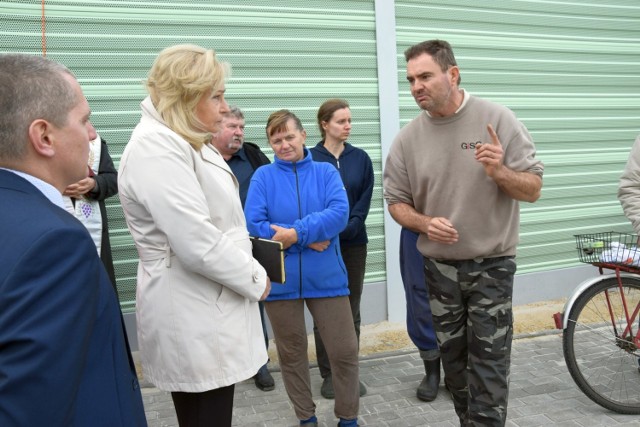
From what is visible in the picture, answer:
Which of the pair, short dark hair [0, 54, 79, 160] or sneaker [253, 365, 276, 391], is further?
sneaker [253, 365, 276, 391]

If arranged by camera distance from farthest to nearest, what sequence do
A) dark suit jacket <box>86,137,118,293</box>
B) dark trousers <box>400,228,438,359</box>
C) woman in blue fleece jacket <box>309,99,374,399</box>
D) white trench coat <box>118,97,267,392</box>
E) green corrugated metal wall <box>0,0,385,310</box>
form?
green corrugated metal wall <box>0,0,385,310</box> < woman in blue fleece jacket <box>309,99,374,399</box> < dark trousers <box>400,228,438,359</box> < dark suit jacket <box>86,137,118,293</box> < white trench coat <box>118,97,267,392</box>

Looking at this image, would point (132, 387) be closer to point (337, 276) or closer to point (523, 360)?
point (337, 276)

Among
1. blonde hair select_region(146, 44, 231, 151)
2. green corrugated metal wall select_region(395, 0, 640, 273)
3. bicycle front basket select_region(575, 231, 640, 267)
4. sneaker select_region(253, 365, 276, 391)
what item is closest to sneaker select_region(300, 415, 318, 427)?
sneaker select_region(253, 365, 276, 391)

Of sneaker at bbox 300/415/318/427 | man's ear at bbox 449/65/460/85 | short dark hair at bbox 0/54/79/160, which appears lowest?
sneaker at bbox 300/415/318/427

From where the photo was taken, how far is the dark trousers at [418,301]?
13.8ft

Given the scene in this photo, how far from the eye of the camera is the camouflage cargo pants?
3025 mm

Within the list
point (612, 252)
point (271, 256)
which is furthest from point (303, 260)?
point (612, 252)

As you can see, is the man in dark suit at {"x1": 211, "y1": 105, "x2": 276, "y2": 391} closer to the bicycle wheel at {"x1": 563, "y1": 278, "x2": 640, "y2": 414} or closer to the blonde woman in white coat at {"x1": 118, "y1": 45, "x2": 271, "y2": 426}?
the blonde woman in white coat at {"x1": 118, "y1": 45, "x2": 271, "y2": 426}

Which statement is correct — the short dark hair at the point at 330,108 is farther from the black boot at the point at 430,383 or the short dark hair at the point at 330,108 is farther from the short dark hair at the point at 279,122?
the black boot at the point at 430,383

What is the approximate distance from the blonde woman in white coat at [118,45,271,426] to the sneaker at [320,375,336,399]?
1.99 meters

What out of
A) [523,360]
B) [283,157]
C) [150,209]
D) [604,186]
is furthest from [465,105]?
[604,186]

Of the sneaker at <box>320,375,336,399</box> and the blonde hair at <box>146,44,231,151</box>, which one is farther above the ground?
the blonde hair at <box>146,44,231,151</box>

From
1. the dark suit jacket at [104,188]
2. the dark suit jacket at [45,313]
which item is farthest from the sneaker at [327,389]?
the dark suit jacket at [45,313]

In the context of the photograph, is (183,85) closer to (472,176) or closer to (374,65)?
(472,176)
